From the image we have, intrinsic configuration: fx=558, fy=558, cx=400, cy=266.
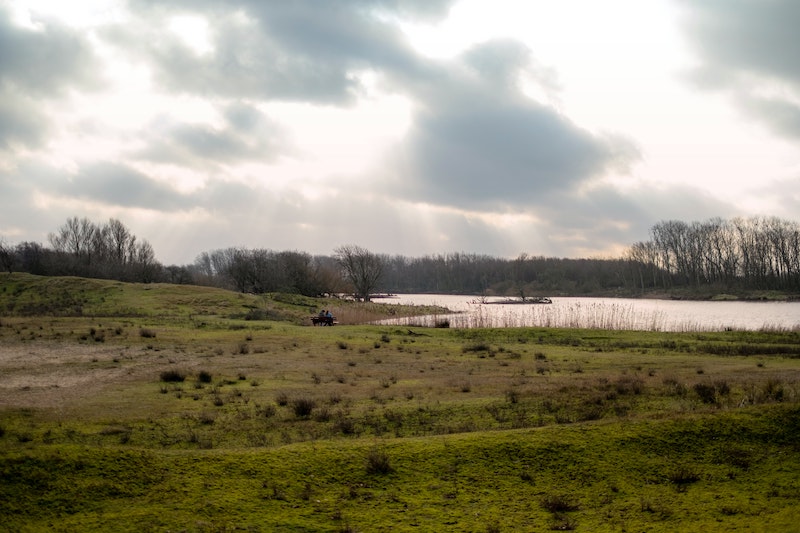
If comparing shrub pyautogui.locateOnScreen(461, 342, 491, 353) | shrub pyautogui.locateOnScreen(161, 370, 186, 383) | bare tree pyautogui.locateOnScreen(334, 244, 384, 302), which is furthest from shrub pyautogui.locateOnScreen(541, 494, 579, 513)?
bare tree pyautogui.locateOnScreen(334, 244, 384, 302)

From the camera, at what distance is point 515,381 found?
57.5ft

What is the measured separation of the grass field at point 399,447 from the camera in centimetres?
734

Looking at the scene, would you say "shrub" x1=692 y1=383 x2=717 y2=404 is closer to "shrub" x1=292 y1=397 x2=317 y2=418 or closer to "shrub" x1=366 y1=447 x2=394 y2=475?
"shrub" x1=366 y1=447 x2=394 y2=475

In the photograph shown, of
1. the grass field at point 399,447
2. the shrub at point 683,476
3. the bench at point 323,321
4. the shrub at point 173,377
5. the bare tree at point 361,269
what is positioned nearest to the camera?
the grass field at point 399,447

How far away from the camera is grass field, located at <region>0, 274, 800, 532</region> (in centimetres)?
734

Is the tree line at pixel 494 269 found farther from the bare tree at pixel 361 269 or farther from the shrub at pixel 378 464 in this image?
the shrub at pixel 378 464

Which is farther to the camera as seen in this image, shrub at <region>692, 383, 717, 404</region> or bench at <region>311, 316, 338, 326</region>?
bench at <region>311, 316, 338, 326</region>

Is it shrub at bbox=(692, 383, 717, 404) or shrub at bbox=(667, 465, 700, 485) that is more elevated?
shrub at bbox=(692, 383, 717, 404)

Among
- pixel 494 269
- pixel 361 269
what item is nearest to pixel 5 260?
pixel 361 269

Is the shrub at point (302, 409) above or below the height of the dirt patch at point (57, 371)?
above

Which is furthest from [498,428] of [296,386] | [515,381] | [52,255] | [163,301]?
[52,255]

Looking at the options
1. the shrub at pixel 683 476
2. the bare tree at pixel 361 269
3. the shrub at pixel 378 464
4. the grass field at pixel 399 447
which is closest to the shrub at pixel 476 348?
the grass field at pixel 399 447

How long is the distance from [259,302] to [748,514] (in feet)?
192

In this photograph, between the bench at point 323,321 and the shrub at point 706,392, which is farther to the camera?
the bench at point 323,321
